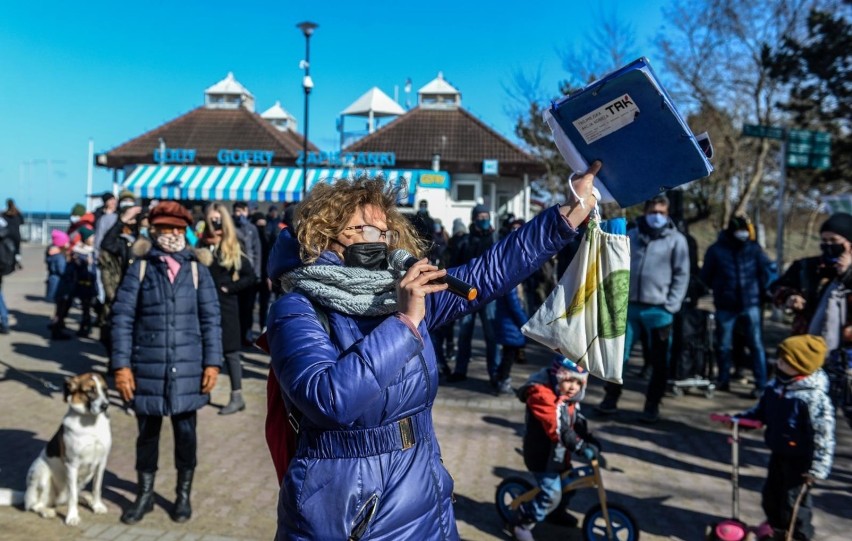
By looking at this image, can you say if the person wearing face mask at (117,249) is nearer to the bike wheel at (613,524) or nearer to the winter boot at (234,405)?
the winter boot at (234,405)

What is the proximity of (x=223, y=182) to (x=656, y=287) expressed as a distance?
81.9 ft

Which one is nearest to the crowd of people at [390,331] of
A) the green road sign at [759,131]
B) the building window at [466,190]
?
the green road sign at [759,131]

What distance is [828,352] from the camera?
15.5 ft

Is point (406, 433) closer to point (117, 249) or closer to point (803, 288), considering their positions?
point (803, 288)

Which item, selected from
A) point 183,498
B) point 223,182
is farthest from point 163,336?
point 223,182

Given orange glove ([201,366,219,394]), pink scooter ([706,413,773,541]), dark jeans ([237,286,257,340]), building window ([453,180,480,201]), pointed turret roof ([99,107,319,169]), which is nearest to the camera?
pink scooter ([706,413,773,541])

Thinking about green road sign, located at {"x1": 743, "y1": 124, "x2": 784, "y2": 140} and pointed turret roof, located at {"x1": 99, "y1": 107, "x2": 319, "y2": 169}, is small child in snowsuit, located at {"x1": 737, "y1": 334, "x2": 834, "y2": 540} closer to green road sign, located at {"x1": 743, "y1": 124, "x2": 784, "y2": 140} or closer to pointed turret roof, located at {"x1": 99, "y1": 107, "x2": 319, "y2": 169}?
green road sign, located at {"x1": 743, "y1": 124, "x2": 784, "y2": 140}

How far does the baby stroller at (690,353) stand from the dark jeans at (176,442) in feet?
17.5

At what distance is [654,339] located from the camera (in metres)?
6.77

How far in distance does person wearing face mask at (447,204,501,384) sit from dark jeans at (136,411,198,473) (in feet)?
13.5

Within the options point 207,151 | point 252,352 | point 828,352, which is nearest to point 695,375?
point 828,352

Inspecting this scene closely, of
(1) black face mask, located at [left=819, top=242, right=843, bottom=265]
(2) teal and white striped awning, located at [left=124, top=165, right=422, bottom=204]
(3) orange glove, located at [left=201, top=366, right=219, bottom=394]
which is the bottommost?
(3) orange glove, located at [left=201, top=366, right=219, bottom=394]

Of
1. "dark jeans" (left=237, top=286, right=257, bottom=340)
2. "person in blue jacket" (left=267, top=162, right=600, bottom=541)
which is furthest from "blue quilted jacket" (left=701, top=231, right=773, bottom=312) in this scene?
"person in blue jacket" (left=267, top=162, right=600, bottom=541)

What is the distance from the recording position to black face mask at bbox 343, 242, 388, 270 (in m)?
2.06
